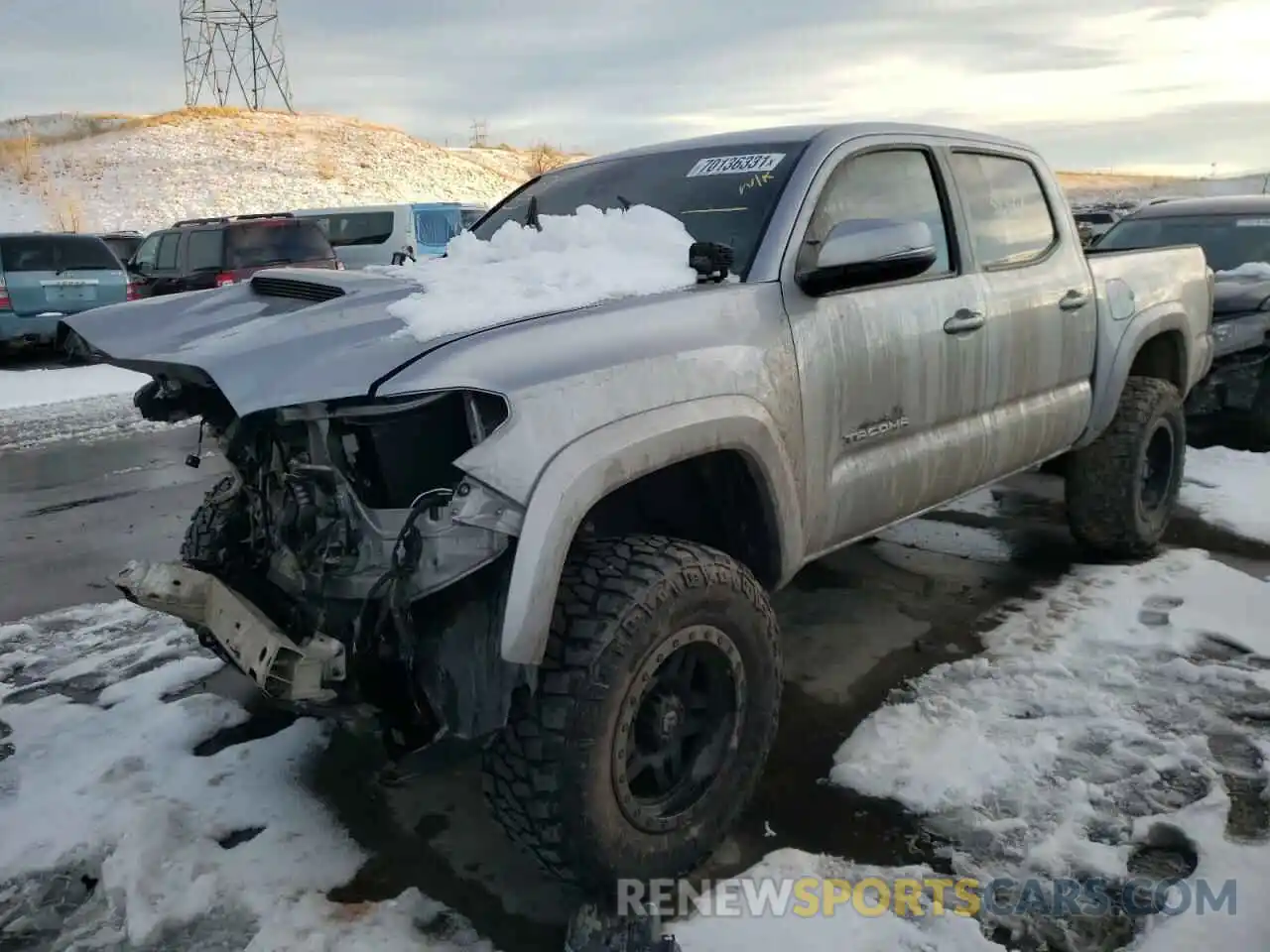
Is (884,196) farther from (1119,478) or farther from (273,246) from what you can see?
(273,246)

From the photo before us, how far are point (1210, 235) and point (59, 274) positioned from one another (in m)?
13.0

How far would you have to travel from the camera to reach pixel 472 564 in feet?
7.55

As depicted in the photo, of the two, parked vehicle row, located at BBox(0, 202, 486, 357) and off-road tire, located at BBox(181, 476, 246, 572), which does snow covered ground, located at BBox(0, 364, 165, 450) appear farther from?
off-road tire, located at BBox(181, 476, 246, 572)

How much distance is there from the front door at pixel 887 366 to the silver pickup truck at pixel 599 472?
0.01 metres

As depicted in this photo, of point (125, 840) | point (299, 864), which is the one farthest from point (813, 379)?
point (125, 840)

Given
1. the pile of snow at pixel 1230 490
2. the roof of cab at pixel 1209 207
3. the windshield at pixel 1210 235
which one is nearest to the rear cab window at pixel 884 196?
the pile of snow at pixel 1230 490

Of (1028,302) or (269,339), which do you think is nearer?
(269,339)

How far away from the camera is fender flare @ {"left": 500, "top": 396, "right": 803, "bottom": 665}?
2258 mm

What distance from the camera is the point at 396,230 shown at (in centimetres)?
1788

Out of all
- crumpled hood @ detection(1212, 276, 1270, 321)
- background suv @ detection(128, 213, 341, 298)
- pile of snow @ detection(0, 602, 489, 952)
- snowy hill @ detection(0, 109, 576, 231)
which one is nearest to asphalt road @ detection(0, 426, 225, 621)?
pile of snow @ detection(0, 602, 489, 952)

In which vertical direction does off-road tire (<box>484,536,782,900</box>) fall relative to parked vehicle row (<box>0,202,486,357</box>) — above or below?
below

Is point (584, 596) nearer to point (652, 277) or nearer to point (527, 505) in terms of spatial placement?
point (527, 505)

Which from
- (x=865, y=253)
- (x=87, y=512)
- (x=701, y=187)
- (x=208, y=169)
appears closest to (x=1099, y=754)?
(x=865, y=253)

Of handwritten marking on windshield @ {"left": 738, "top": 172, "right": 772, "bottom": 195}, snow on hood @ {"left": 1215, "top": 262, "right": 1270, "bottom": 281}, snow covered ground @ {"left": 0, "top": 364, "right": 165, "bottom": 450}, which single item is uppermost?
handwritten marking on windshield @ {"left": 738, "top": 172, "right": 772, "bottom": 195}
